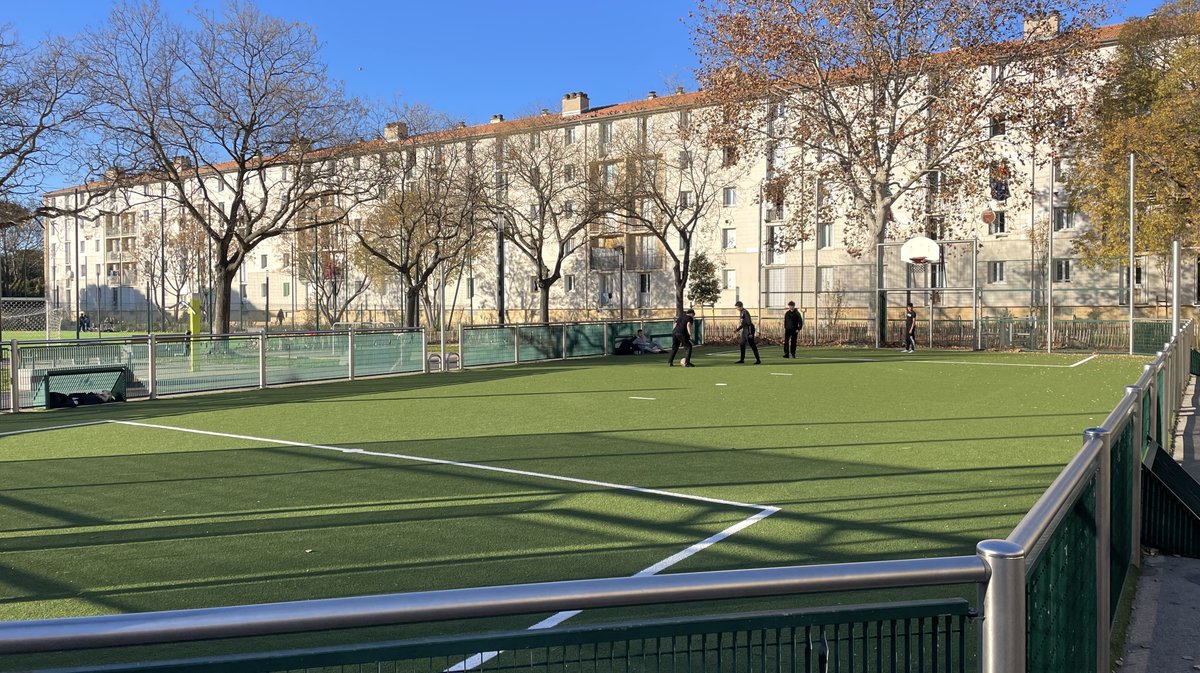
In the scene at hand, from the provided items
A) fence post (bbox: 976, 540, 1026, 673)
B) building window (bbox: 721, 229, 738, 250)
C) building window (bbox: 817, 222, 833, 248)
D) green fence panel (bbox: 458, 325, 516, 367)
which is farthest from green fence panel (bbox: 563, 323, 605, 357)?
building window (bbox: 721, 229, 738, 250)

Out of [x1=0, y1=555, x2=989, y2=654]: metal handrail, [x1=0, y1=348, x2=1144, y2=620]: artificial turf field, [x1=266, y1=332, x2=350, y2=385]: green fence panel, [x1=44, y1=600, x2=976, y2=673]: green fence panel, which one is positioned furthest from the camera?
[x1=266, y1=332, x2=350, y2=385]: green fence panel

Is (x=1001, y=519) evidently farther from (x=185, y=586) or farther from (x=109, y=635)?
(x=109, y=635)

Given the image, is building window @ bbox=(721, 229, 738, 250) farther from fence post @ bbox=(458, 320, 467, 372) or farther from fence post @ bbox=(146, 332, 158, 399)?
fence post @ bbox=(146, 332, 158, 399)

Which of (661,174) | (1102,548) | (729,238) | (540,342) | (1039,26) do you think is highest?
(1039,26)

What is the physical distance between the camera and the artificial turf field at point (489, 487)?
6.16 meters

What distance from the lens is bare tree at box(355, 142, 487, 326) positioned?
4375cm

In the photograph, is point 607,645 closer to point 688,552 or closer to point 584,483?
point 688,552

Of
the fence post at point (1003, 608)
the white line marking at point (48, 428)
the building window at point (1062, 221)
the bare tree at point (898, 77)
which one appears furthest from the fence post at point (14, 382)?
the building window at point (1062, 221)

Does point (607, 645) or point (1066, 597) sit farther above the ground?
point (607, 645)

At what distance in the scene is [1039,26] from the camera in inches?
1267

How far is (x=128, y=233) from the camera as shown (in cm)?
9075

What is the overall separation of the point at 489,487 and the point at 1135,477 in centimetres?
538

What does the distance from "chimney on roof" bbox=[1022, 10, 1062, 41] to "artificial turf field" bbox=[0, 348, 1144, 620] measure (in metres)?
19.6

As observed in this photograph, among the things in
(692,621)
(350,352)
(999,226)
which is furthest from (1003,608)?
(999,226)
